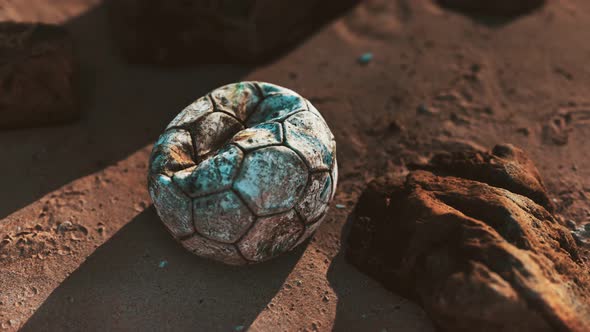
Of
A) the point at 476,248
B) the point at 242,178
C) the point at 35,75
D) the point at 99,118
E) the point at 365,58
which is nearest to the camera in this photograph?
the point at 476,248

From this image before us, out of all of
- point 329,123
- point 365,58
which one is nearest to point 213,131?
point 329,123

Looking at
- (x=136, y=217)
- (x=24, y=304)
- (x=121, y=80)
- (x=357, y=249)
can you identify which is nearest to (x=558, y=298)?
(x=357, y=249)

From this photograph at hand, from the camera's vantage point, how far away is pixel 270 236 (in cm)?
314

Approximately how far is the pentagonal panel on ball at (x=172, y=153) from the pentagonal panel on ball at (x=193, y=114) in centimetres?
7

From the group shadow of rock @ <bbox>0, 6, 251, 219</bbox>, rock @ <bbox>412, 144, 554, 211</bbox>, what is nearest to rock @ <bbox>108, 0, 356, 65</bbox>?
shadow of rock @ <bbox>0, 6, 251, 219</bbox>

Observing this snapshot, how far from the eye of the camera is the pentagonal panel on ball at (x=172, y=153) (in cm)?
315

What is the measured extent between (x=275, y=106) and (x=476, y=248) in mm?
1625

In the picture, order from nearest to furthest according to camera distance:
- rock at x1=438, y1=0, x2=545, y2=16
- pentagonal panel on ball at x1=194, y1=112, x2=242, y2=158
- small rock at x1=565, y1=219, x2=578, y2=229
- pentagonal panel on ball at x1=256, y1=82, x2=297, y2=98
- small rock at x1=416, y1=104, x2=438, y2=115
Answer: pentagonal panel on ball at x1=194, y1=112, x2=242, y2=158
pentagonal panel on ball at x1=256, y1=82, x2=297, y2=98
small rock at x1=565, y1=219, x2=578, y2=229
small rock at x1=416, y1=104, x2=438, y2=115
rock at x1=438, y1=0, x2=545, y2=16

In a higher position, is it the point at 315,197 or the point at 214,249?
the point at 315,197

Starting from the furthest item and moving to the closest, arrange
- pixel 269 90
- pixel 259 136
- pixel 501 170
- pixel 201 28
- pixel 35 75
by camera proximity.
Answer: pixel 201 28
pixel 35 75
pixel 269 90
pixel 501 170
pixel 259 136

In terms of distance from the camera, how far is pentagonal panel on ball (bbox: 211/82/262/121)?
3477mm

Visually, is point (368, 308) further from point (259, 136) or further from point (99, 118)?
point (99, 118)

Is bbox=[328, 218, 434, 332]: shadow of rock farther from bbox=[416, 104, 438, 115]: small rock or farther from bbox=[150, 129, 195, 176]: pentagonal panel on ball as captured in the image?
bbox=[416, 104, 438, 115]: small rock

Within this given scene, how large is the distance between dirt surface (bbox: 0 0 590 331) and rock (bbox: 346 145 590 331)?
0.30 m
